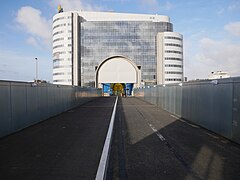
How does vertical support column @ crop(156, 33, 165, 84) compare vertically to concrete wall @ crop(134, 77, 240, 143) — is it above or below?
above

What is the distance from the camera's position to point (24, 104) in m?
9.97

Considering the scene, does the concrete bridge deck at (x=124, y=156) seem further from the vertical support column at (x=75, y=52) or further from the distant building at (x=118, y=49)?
the vertical support column at (x=75, y=52)

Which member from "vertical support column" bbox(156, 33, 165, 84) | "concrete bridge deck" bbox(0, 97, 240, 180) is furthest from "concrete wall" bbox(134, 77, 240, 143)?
"vertical support column" bbox(156, 33, 165, 84)

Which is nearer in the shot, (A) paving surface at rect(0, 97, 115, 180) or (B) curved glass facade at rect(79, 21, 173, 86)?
(A) paving surface at rect(0, 97, 115, 180)

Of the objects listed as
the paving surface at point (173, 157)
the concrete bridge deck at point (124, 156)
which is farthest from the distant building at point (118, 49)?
the paving surface at point (173, 157)

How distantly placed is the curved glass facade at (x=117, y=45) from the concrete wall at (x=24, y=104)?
79089mm

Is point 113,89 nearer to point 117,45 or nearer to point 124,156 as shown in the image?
point 117,45

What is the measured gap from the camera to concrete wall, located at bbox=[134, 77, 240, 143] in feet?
24.2

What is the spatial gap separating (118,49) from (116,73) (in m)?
14.4

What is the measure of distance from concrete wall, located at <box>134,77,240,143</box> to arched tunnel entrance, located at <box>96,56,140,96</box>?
71.2m

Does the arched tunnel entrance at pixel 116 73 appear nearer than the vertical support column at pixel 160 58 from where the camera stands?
Yes

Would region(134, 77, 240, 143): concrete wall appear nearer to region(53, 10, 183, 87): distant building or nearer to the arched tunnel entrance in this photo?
the arched tunnel entrance

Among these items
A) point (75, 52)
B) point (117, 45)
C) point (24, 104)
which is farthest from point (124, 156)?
point (75, 52)

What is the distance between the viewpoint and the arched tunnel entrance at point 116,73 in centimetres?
8500
